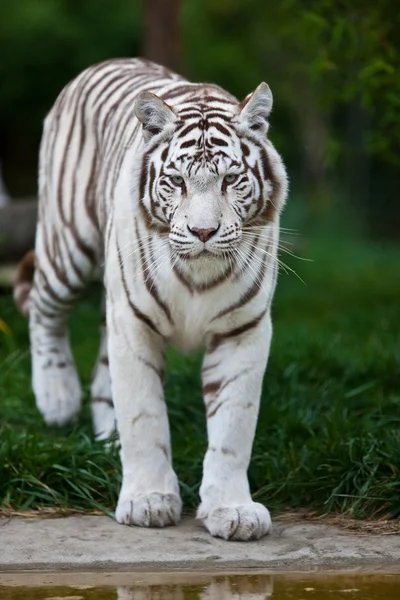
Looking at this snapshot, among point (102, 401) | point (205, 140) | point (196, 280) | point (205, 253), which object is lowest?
point (102, 401)

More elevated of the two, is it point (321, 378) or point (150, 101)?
point (150, 101)

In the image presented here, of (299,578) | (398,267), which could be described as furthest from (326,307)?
(299,578)

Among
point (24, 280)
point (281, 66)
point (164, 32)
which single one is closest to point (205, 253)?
point (24, 280)

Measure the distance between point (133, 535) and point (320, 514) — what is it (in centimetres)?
74

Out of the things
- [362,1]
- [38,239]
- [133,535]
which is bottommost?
[133,535]

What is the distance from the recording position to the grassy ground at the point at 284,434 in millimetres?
4254

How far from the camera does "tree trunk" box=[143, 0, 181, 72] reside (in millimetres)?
9039

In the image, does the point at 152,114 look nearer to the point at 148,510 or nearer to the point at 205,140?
the point at 205,140

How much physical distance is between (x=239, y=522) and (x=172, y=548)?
257mm

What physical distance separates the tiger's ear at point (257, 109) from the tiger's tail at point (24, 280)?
221 centimetres

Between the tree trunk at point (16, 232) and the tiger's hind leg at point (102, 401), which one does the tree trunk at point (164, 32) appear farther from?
the tiger's hind leg at point (102, 401)

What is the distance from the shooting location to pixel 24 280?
595 centimetres

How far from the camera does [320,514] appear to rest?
423cm

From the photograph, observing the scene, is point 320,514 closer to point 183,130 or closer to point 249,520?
point 249,520
